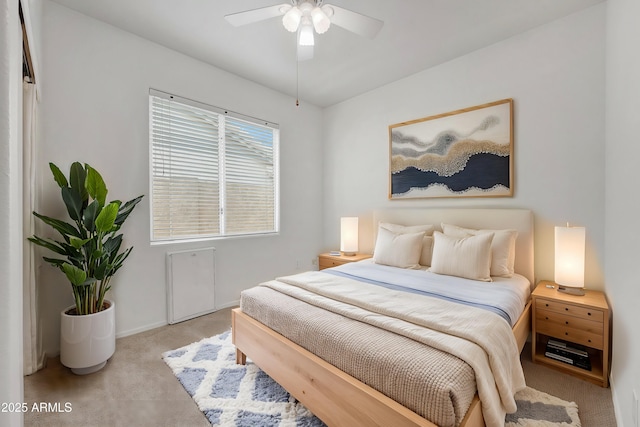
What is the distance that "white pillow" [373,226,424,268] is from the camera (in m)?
2.83

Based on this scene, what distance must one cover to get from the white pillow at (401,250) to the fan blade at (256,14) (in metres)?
2.26

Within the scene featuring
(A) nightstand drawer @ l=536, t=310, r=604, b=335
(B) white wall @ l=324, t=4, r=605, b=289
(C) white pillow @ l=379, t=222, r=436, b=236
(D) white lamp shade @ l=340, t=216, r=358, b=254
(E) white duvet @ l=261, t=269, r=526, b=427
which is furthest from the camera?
(D) white lamp shade @ l=340, t=216, r=358, b=254

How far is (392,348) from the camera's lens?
128cm

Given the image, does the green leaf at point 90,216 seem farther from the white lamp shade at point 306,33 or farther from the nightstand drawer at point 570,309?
the nightstand drawer at point 570,309

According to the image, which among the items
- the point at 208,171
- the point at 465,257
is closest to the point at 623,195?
the point at 465,257

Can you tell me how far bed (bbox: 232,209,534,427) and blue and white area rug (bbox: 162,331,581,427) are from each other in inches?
5.5

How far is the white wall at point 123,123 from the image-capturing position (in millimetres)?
2197

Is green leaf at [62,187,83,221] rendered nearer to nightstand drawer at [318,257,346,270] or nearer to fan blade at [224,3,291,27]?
fan blade at [224,3,291,27]

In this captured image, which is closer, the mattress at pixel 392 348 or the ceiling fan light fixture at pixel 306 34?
the mattress at pixel 392 348

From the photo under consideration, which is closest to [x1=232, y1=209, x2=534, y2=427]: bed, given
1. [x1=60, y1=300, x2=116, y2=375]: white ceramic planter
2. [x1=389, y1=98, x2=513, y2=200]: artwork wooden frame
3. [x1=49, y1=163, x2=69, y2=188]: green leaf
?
[x1=389, y1=98, x2=513, y2=200]: artwork wooden frame

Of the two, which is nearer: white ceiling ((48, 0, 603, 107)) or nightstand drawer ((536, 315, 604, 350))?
nightstand drawer ((536, 315, 604, 350))

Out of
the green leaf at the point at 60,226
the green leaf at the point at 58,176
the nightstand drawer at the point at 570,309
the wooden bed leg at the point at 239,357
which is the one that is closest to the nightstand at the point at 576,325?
the nightstand drawer at the point at 570,309

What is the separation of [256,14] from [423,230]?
251 cm

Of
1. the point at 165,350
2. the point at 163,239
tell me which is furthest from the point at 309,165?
the point at 165,350
